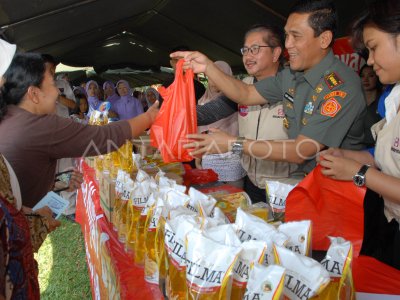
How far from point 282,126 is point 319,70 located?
0.52 meters

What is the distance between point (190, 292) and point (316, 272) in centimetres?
27

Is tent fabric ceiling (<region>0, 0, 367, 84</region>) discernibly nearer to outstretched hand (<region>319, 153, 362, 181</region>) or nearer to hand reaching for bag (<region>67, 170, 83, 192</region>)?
hand reaching for bag (<region>67, 170, 83, 192</region>)

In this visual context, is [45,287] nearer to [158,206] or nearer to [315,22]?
[158,206]

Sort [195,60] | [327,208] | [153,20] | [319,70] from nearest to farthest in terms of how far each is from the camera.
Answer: [327,208] < [319,70] < [195,60] < [153,20]

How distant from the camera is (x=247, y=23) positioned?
20.3 ft

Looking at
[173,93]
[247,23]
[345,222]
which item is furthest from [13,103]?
[247,23]

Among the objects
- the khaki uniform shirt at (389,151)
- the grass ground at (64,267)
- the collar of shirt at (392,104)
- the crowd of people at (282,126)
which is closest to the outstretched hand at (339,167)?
the crowd of people at (282,126)

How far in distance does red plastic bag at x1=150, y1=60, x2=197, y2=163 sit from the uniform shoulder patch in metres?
0.58

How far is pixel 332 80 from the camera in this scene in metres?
1.48

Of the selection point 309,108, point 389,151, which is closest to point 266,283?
point 389,151

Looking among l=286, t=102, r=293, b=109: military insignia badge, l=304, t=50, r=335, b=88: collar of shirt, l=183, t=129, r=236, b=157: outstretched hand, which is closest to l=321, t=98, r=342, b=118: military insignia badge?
l=304, t=50, r=335, b=88: collar of shirt

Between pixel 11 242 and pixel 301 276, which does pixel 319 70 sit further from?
pixel 11 242

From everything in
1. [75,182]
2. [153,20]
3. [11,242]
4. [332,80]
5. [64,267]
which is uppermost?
[153,20]

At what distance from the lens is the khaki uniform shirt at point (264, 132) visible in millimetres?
2029
